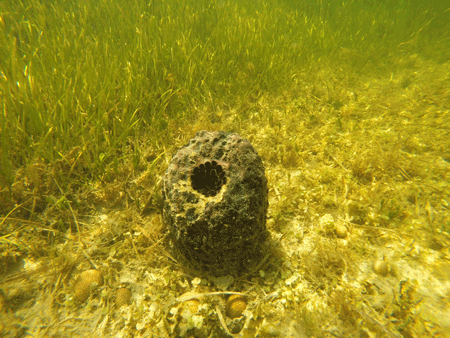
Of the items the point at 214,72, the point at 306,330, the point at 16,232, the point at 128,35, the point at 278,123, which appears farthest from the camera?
the point at 128,35

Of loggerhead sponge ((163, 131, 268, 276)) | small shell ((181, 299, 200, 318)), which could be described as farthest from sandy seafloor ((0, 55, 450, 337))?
loggerhead sponge ((163, 131, 268, 276))

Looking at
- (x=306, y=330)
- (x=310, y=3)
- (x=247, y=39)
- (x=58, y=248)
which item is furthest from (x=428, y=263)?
(x=310, y=3)

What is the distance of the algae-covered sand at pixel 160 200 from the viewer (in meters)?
1.95

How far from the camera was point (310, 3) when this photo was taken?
1223 centimetres

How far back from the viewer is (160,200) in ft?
8.80

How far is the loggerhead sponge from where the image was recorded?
1762 mm

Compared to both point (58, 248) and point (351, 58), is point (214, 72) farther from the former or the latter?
point (351, 58)

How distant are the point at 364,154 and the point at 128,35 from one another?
20.9 ft

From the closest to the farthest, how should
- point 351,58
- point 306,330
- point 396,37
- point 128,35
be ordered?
point 306,330, point 128,35, point 351,58, point 396,37

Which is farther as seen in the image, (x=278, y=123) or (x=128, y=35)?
(x=128, y=35)

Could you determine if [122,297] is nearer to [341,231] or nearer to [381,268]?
[341,231]

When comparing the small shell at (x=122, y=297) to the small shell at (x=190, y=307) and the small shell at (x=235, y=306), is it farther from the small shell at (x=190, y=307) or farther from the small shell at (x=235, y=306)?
the small shell at (x=235, y=306)

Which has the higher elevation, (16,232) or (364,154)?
(364,154)

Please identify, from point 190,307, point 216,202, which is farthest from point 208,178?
point 190,307
